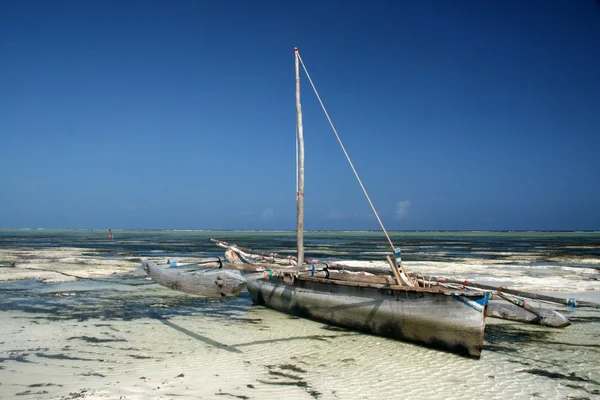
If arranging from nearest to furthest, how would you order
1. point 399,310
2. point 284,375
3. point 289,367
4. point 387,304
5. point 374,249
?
1. point 284,375
2. point 289,367
3. point 399,310
4. point 387,304
5. point 374,249

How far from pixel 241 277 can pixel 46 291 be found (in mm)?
8570

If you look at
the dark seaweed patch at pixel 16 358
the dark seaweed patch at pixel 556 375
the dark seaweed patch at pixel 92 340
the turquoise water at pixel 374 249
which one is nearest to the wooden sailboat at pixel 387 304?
the dark seaweed patch at pixel 556 375

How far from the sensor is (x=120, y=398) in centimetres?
620

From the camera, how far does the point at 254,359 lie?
8.41 metres

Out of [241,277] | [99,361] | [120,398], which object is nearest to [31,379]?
[99,361]

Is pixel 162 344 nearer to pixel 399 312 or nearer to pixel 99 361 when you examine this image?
pixel 99 361

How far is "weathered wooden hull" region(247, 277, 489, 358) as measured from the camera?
332 inches

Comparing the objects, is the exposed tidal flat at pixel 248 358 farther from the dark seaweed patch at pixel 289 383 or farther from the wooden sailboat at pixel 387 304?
the wooden sailboat at pixel 387 304

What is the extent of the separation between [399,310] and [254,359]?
320 cm

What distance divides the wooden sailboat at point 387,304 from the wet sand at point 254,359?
0.28 meters

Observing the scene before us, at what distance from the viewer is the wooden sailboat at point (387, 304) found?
333 inches

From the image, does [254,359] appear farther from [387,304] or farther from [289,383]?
[387,304]

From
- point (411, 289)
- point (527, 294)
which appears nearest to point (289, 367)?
point (411, 289)

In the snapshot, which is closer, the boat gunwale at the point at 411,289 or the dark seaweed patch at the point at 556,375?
the dark seaweed patch at the point at 556,375
